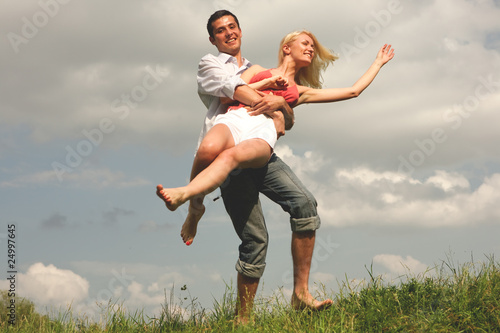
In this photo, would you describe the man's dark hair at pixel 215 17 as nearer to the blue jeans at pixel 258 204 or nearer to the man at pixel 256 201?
the man at pixel 256 201

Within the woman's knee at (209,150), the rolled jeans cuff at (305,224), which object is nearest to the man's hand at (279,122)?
the woman's knee at (209,150)

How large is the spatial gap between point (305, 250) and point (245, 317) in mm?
885

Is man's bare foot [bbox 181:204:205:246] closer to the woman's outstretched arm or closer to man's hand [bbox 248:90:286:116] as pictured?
man's hand [bbox 248:90:286:116]

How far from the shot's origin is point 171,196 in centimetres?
429

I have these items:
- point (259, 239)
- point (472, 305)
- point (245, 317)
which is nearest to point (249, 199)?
point (259, 239)

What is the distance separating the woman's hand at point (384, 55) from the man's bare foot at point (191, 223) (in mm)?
2686

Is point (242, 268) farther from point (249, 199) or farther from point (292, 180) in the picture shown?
point (292, 180)

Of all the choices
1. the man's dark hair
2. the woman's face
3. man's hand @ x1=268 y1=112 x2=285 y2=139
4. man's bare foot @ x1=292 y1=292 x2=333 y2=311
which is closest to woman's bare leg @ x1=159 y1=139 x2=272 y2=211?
man's hand @ x1=268 y1=112 x2=285 y2=139

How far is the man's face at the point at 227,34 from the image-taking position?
5523 millimetres

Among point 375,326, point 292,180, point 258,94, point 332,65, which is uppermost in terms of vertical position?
point 332,65

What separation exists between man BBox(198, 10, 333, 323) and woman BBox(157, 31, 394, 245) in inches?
6.8

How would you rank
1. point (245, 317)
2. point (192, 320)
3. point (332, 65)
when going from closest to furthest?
point (245, 317) < point (192, 320) < point (332, 65)

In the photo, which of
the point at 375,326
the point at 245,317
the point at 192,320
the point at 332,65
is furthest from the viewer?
the point at 332,65

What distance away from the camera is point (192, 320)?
561 centimetres
